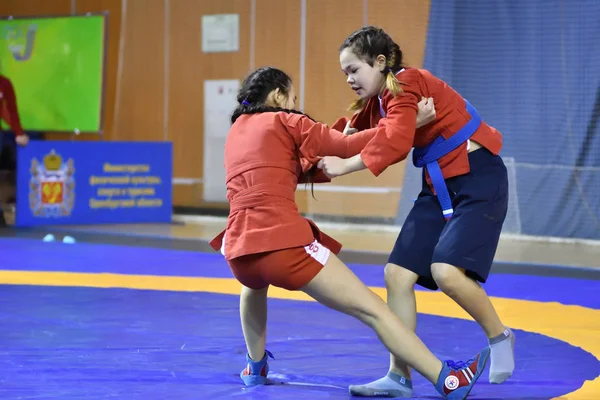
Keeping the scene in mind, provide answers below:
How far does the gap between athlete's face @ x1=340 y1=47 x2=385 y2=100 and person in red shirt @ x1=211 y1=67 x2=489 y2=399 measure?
0.19 m

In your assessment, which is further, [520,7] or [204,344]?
[520,7]

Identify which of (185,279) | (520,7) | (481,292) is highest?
(520,7)

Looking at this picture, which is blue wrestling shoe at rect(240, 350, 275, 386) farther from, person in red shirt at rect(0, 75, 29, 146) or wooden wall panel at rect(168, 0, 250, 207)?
wooden wall panel at rect(168, 0, 250, 207)

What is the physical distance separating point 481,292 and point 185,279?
327cm

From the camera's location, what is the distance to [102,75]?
41.8 ft

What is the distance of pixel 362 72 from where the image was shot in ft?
11.6

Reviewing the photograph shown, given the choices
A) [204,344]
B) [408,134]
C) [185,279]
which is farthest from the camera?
[185,279]

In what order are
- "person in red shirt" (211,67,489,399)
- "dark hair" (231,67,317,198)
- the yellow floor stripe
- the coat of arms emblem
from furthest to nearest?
the coat of arms emblem < the yellow floor stripe < "dark hair" (231,67,317,198) < "person in red shirt" (211,67,489,399)

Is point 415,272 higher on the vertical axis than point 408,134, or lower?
lower

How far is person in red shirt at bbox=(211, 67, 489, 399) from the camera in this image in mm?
3354

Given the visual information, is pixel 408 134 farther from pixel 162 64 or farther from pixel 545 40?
pixel 162 64

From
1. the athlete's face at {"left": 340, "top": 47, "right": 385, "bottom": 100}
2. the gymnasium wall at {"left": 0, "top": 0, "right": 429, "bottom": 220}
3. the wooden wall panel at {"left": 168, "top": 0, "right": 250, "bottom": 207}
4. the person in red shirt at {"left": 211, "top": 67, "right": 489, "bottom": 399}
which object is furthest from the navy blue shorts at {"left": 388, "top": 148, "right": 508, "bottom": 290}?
the wooden wall panel at {"left": 168, "top": 0, "right": 250, "bottom": 207}

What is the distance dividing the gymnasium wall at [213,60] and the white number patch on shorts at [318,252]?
7161mm

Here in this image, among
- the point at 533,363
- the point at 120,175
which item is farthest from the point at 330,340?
the point at 120,175
